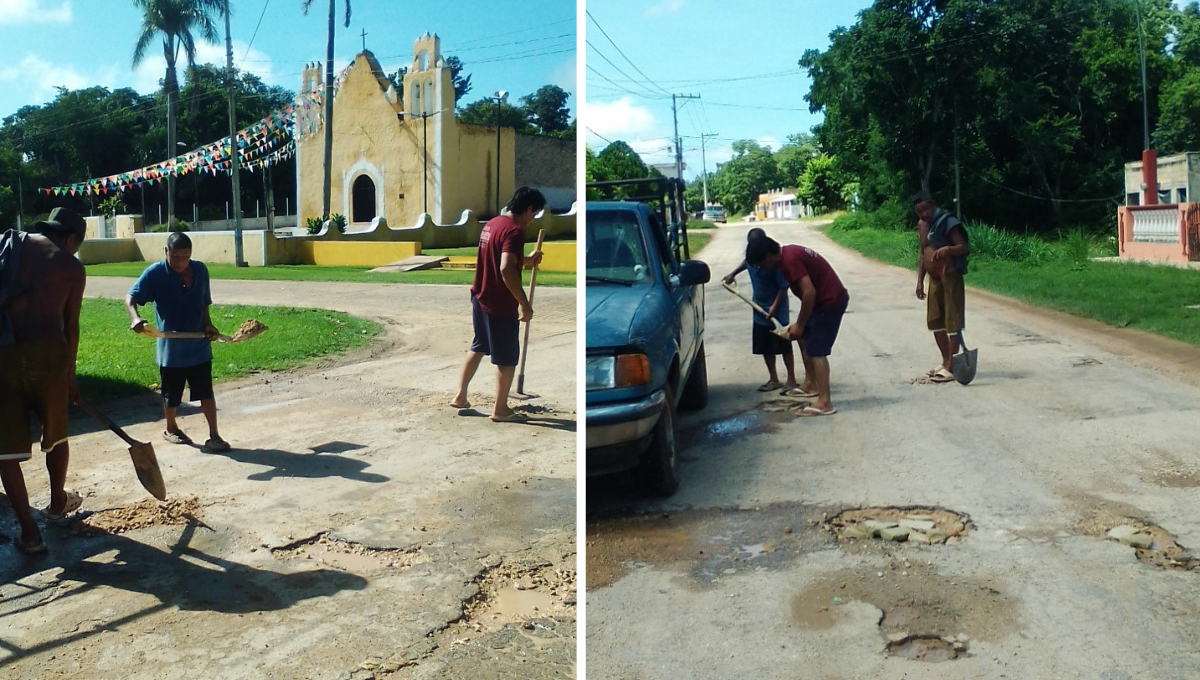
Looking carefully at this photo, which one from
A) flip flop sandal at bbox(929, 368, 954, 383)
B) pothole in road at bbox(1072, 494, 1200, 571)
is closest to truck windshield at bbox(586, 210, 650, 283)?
flip flop sandal at bbox(929, 368, 954, 383)

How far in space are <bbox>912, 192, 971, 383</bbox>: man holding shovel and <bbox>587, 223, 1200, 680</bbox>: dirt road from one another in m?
0.04

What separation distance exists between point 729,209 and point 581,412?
880 millimetres

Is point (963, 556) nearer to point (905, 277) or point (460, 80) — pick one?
point (905, 277)

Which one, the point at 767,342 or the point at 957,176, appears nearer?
the point at 957,176

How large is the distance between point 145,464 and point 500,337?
1151 mm

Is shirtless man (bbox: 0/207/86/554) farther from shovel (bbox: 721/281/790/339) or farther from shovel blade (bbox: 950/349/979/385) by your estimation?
shovel blade (bbox: 950/349/979/385)

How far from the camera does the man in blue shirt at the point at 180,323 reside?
2.66 m

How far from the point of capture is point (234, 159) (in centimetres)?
262

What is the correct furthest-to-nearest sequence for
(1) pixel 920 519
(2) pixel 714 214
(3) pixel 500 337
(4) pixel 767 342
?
1. (3) pixel 500 337
2. (4) pixel 767 342
3. (2) pixel 714 214
4. (1) pixel 920 519

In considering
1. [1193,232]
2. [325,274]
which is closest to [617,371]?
[325,274]

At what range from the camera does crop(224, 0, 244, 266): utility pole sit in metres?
2.55

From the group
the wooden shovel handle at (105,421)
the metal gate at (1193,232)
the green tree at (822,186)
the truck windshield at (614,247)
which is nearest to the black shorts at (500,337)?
the truck windshield at (614,247)

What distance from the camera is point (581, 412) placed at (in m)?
2.26

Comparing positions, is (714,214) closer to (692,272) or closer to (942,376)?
(692,272)
